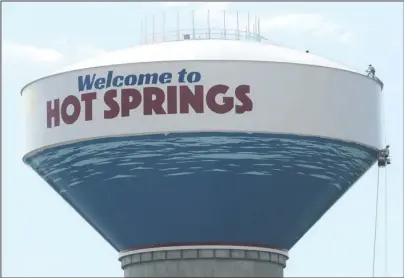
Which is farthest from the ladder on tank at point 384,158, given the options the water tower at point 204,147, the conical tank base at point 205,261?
the conical tank base at point 205,261

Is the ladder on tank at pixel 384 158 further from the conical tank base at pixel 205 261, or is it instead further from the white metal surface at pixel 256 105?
the conical tank base at pixel 205 261

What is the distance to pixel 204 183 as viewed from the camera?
3606 cm

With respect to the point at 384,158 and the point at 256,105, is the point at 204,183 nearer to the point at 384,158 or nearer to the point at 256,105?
the point at 256,105

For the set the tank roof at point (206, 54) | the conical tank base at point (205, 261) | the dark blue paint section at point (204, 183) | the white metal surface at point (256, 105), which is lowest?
the conical tank base at point (205, 261)

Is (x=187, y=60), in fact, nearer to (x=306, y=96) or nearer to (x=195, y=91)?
(x=195, y=91)

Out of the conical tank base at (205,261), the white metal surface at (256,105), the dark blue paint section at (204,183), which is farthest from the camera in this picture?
the conical tank base at (205,261)

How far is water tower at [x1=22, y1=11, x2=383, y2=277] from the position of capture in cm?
3606

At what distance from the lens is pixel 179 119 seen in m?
36.1

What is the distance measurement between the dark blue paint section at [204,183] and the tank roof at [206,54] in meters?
2.26

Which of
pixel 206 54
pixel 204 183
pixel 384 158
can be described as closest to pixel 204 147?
pixel 204 183

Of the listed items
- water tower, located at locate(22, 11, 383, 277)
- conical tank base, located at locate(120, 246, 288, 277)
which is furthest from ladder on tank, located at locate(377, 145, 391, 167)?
conical tank base, located at locate(120, 246, 288, 277)

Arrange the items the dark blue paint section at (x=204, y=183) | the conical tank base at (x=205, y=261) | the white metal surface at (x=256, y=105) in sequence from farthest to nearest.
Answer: the conical tank base at (x=205, y=261)
the white metal surface at (x=256, y=105)
the dark blue paint section at (x=204, y=183)

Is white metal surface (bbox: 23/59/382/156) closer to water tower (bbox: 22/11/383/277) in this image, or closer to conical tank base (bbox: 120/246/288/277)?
water tower (bbox: 22/11/383/277)

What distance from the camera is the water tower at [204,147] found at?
36062 millimetres
